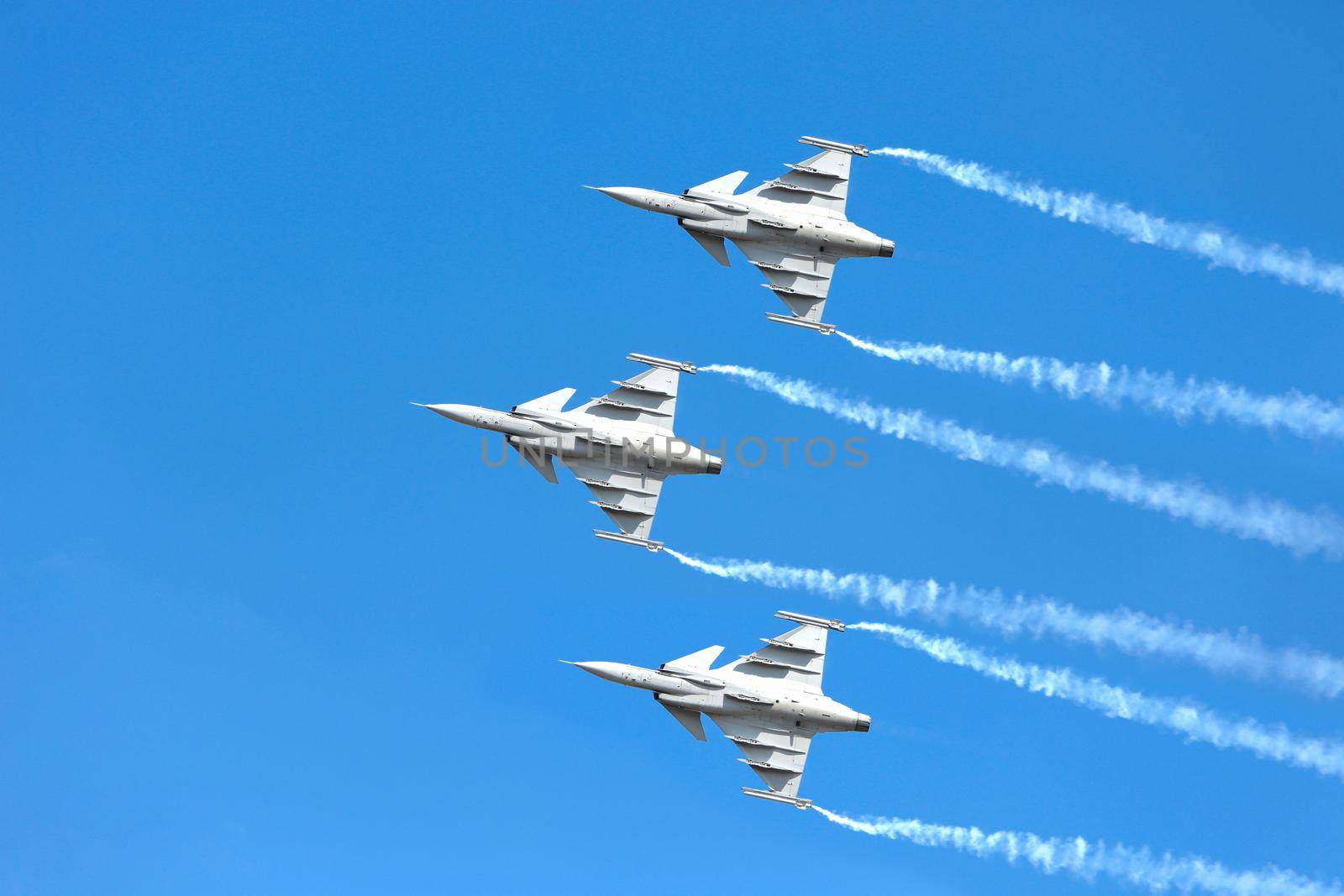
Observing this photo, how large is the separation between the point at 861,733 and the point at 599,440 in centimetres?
1431

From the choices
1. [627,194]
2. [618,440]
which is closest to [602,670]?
[618,440]

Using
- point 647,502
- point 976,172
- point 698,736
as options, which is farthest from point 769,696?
point 976,172

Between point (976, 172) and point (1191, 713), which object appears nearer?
point (1191, 713)

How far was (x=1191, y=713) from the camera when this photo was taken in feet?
260

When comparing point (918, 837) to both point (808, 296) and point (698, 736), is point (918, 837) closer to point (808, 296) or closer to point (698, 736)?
point (698, 736)

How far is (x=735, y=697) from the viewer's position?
264 feet

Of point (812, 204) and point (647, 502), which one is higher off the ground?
point (812, 204)

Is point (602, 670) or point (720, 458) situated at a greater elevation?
point (720, 458)

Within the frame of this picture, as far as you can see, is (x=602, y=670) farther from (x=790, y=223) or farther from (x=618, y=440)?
(x=790, y=223)

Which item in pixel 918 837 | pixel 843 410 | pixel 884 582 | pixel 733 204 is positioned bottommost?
pixel 918 837

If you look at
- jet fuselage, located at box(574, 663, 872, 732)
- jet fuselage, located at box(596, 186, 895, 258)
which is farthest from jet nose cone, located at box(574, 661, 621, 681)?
jet fuselage, located at box(596, 186, 895, 258)

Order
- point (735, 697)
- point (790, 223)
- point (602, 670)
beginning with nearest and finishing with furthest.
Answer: point (602, 670) → point (735, 697) → point (790, 223)

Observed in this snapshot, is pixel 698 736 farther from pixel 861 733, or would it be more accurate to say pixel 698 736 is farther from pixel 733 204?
pixel 733 204

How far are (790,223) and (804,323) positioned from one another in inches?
150
